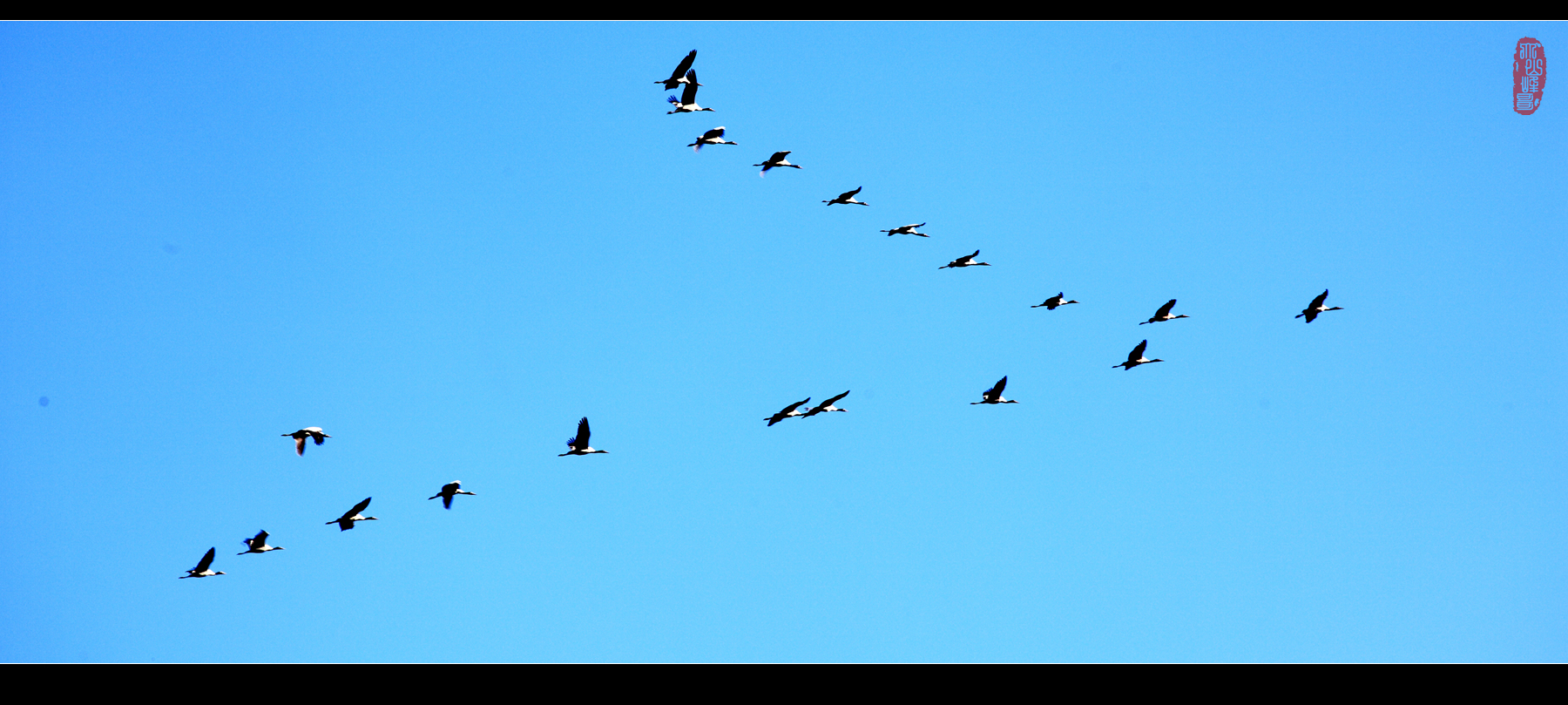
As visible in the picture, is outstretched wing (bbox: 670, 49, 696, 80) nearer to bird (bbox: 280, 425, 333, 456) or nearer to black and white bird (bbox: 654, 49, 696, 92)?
black and white bird (bbox: 654, 49, 696, 92)

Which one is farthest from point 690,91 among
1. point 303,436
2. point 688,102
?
point 303,436

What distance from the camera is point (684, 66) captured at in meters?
39.0

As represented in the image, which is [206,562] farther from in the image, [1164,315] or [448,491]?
[1164,315]

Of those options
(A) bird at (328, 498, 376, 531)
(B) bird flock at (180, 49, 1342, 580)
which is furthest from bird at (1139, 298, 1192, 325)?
(A) bird at (328, 498, 376, 531)

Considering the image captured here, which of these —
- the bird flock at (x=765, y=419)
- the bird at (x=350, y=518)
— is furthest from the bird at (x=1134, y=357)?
the bird at (x=350, y=518)

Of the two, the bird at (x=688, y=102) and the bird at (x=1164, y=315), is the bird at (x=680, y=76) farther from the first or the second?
the bird at (x=1164, y=315)
